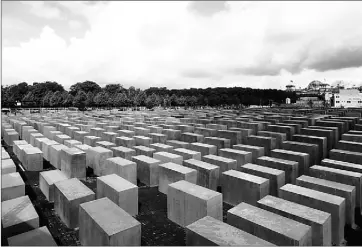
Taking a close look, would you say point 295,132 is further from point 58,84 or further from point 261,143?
point 58,84

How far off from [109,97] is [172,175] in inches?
3024

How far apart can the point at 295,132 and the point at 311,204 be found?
13647mm

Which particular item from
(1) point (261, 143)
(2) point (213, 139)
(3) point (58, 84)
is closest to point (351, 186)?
(1) point (261, 143)

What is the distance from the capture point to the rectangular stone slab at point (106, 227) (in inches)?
268

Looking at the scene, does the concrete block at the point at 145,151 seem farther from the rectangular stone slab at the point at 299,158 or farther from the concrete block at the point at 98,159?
the rectangular stone slab at the point at 299,158

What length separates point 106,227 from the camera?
6.95m

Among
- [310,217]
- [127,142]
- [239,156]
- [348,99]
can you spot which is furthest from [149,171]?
[348,99]

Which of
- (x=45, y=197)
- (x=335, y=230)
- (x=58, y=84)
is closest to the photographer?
(x=335, y=230)

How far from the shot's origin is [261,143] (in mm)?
17812

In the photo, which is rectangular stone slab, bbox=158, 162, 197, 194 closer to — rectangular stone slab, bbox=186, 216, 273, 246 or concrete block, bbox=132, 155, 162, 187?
concrete block, bbox=132, 155, 162, 187

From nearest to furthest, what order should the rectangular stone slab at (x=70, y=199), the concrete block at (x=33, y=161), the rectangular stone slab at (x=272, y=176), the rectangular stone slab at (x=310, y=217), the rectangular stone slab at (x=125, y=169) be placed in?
the rectangular stone slab at (x=310, y=217) → the rectangular stone slab at (x=70, y=199) → the rectangular stone slab at (x=272, y=176) → the rectangular stone slab at (x=125, y=169) → the concrete block at (x=33, y=161)

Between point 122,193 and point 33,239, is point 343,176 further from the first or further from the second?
point 33,239

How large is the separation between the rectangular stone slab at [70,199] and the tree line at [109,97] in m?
58.7

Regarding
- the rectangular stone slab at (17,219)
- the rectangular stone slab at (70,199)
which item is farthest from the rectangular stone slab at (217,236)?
the rectangular stone slab at (17,219)
